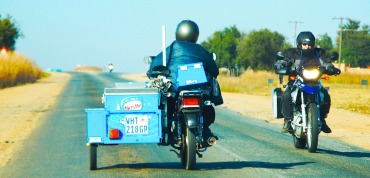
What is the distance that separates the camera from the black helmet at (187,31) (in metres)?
12.0

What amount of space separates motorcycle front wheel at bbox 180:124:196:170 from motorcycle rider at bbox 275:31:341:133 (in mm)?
3106

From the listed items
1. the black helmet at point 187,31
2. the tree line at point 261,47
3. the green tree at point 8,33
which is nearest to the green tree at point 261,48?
the tree line at point 261,47

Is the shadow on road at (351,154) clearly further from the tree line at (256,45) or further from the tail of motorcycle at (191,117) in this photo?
the tree line at (256,45)

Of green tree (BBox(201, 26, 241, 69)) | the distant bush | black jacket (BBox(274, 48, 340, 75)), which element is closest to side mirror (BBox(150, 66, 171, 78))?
black jacket (BBox(274, 48, 340, 75))

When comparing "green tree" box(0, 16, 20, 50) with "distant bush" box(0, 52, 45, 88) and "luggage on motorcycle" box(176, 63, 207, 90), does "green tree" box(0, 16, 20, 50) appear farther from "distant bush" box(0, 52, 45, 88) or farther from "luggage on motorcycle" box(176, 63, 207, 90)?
"luggage on motorcycle" box(176, 63, 207, 90)

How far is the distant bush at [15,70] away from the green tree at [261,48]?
41.6 meters

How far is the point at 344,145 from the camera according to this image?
1570 centimetres

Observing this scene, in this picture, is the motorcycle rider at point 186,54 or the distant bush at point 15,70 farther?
the distant bush at point 15,70

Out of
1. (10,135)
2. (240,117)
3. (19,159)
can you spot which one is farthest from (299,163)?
(240,117)

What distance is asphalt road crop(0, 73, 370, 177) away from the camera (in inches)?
458

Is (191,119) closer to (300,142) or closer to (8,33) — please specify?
(300,142)

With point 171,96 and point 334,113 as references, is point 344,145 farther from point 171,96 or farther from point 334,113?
point 334,113

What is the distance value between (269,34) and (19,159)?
87645 mm

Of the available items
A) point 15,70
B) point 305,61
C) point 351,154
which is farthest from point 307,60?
point 15,70
